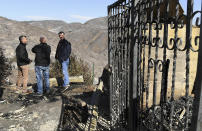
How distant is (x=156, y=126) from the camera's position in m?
2.05

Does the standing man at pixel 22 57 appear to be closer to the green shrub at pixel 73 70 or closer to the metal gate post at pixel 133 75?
the green shrub at pixel 73 70

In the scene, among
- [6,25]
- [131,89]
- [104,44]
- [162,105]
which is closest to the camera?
[162,105]

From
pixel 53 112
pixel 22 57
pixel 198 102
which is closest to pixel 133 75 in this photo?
pixel 198 102

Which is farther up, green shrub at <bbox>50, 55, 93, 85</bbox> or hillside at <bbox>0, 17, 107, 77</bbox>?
hillside at <bbox>0, 17, 107, 77</bbox>

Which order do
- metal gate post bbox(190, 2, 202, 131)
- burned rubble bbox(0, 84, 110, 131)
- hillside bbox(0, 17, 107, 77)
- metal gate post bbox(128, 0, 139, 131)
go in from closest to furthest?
metal gate post bbox(190, 2, 202, 131) < metal gate post bbox(128, 0, 139, 131) < burned rubble bbox(0, 84, 110, 131) < hillside bbox(0, 17, 107, 77)

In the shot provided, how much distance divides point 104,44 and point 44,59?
1657 cm

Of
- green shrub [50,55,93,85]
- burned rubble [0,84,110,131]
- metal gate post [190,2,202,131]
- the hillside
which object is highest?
the hillside

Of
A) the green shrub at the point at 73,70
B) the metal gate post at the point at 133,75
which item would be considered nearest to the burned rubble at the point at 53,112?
the metal gate post at the point at 133,75

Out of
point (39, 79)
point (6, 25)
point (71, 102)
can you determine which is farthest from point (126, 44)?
point (6, 25)

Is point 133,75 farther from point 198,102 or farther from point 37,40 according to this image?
point 37,40

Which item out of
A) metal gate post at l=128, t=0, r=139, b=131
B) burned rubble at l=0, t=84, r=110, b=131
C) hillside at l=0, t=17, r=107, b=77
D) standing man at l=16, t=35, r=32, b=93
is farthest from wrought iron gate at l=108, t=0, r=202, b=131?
hillside at l=0, t=17, r=107, b=77

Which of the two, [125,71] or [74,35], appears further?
[74,35]

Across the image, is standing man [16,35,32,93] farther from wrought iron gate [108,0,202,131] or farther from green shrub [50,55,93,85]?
wrought iron gate [108,0,202,131]

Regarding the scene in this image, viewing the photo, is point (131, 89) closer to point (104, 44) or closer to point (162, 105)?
point (162, 105)
